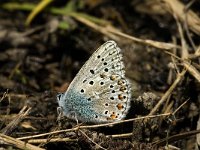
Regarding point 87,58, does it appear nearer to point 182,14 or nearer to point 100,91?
point 182,14

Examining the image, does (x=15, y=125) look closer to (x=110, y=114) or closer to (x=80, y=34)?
(x=110, y=114)

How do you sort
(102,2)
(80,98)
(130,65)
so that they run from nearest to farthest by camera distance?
(80,98) < (130,65) < (102,2)

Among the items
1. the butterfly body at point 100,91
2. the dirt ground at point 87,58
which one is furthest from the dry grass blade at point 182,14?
the butterfly body at point 100,91

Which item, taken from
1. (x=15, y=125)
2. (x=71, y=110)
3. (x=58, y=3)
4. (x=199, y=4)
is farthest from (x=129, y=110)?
(x=58, y=3)

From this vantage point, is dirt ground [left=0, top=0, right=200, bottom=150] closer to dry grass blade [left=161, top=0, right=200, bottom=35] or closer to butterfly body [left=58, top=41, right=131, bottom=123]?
dry grass blade [left=161, top=0, right=200, bottom=35]

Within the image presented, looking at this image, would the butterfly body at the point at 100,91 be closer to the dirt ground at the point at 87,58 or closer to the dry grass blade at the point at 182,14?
the dirt ground at the point at 87,58
